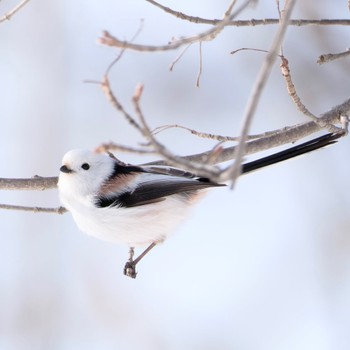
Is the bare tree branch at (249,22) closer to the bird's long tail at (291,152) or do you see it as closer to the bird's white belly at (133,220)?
the bird's long tail at (291,152)

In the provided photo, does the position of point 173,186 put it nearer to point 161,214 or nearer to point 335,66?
point 161,214

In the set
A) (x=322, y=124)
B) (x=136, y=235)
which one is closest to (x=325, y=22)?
(x=322, y=124)

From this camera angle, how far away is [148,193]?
3.43 metres

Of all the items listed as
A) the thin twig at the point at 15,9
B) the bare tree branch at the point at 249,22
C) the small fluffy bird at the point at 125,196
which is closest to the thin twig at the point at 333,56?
the bare tree branch at the point at 249,22

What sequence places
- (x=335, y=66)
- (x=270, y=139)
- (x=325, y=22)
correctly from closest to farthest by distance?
(x=325, y=22), (x=270, y=139), (x=335, y=66)

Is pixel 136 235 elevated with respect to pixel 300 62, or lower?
lower

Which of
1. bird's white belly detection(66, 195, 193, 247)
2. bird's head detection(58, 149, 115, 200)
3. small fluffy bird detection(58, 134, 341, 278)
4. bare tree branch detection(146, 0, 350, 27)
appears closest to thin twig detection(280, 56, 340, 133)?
bare tree branch detection(146, 0, 350, 27)

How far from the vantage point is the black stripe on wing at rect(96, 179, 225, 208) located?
3.40m

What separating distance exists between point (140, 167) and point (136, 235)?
33 centimetres

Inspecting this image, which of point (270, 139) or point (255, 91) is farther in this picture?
point (270, 139)

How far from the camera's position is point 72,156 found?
3.46 meters

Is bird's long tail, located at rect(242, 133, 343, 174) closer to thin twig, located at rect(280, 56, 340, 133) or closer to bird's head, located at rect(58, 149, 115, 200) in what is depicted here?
thin twig, located at rect(280, 56, 340, 133)

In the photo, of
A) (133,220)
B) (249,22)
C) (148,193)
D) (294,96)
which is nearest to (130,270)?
(133,220)

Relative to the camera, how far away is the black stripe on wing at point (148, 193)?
11.1ft
